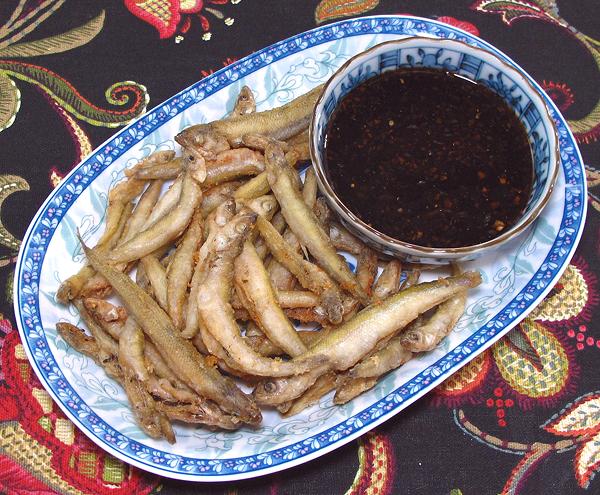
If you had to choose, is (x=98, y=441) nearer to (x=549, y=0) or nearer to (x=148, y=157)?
(x=148, y=157)

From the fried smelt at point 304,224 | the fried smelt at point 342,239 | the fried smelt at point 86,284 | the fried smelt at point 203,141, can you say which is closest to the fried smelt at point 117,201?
the fried smelt at point 86,284

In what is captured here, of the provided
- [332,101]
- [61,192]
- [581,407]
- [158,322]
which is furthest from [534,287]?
[61,192]

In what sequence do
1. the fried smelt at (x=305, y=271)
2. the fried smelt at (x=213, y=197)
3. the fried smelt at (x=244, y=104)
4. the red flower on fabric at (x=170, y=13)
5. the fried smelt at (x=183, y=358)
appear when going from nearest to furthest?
the fried smelt at (x=183, y=358) < the fried smelt at (x=305, y=271) < the fried smelt at (x=213, y=197) < the fried smelt at (x=244, y=104) < the red flower on fabric at (x=170, y=13)

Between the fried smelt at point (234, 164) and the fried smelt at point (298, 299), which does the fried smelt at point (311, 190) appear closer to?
the fried smelt at point (234, 164)

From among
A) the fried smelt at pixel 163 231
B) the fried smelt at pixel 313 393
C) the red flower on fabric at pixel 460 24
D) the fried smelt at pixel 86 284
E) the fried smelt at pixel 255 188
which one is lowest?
the fried smelt at pixel 313 393

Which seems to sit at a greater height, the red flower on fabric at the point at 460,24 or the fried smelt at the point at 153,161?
the red flower on fabric at the point at 460,24

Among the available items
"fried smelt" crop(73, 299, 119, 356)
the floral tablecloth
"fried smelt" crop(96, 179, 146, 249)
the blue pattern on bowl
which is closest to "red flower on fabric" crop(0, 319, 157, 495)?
the floral tablecloth
